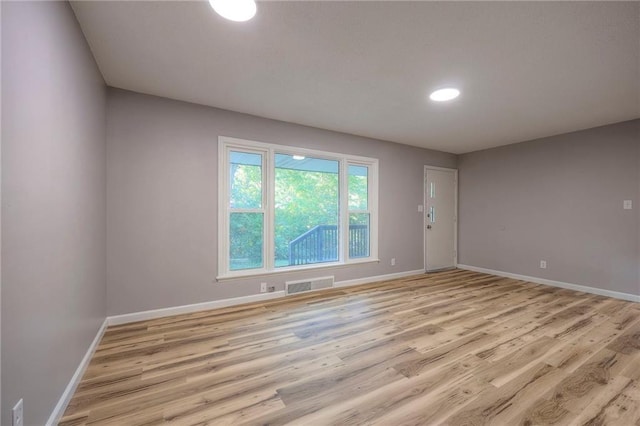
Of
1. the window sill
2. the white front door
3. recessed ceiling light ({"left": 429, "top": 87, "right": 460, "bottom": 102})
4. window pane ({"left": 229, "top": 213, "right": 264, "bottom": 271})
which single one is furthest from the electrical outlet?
the white front door

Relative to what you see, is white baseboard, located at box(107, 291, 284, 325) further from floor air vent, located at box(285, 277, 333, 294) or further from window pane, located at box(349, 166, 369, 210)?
window pane, located at box(349, 166, 369, 210)

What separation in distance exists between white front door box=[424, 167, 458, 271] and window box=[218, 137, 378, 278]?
1.33 meters

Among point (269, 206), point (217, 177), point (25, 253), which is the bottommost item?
point (25, 253)

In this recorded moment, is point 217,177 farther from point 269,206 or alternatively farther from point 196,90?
point 196,90

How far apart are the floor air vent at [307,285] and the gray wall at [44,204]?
207 centimetres

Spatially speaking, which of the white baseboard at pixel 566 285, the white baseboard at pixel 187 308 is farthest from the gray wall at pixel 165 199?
the white baseboard at pixel 566 285

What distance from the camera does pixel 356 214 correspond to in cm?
436

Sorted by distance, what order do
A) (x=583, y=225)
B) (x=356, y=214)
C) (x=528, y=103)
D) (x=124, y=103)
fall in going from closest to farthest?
1. (x=124, y=103)
2. (x=528, y=103)
3. (x=583, y=225)
4. (x=356, y=214)

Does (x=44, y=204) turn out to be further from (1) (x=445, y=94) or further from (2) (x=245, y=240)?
(1) (x=445, y=94)

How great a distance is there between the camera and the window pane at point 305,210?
369 cm

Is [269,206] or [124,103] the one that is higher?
[124,103]

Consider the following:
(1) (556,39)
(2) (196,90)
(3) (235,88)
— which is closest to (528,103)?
(1) (556,39)

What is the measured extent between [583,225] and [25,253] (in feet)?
19.0

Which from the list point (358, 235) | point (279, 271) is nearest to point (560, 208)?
point (358, 235)
